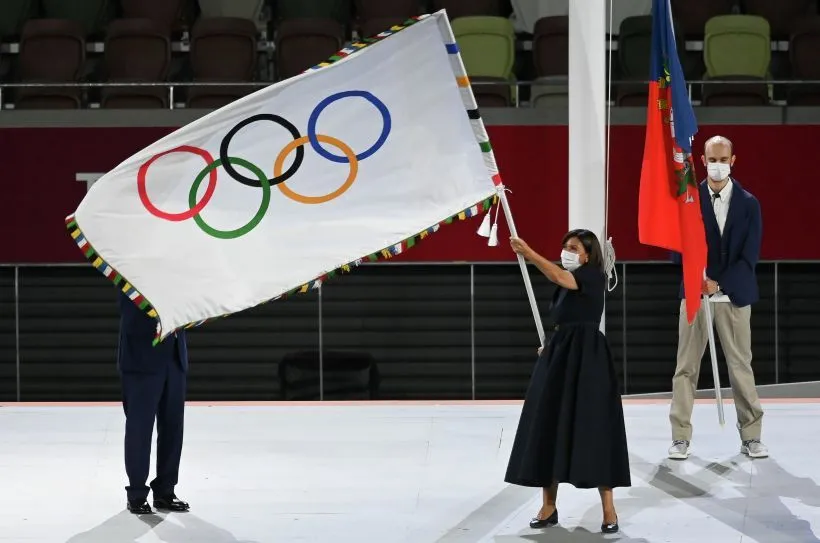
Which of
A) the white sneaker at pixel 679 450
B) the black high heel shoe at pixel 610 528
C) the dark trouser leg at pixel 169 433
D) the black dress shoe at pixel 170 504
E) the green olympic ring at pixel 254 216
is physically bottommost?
the black high heel shoe at pixel 610 528

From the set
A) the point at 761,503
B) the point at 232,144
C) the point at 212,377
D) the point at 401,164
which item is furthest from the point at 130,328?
the point at 212,377

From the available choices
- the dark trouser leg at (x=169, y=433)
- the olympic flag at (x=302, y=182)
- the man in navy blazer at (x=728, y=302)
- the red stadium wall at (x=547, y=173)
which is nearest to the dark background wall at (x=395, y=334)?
the red stadium wall at (x=547, y=173)

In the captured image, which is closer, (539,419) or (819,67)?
(539,419)

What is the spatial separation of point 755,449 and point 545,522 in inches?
64.8

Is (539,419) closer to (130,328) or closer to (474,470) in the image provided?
(474,470)

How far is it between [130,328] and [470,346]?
236 inches

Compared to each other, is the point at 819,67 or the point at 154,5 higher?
the point at 154,5

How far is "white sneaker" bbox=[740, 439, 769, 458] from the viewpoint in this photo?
21.2 feet

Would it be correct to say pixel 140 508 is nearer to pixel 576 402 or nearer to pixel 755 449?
pixel 576 402

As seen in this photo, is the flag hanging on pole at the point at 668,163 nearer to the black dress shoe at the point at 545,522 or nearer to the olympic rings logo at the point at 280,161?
the black dress shoe at the point at 545,522

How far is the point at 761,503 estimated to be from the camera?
18.5ft

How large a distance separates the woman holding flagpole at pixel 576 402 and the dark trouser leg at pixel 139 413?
1.55 metres

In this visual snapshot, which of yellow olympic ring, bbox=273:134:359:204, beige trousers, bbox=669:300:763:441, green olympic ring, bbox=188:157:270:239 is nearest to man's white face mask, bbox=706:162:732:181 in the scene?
beige trousers, bbox=669:300:763:441

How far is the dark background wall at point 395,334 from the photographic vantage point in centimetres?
1112
